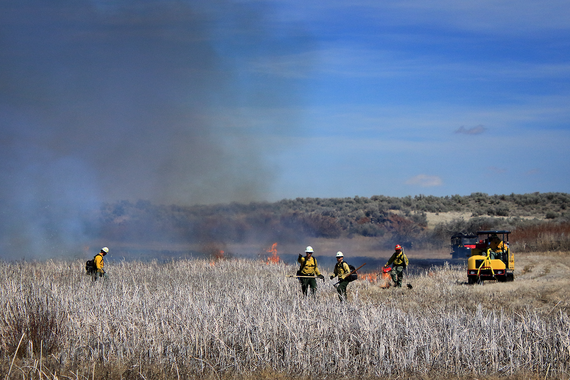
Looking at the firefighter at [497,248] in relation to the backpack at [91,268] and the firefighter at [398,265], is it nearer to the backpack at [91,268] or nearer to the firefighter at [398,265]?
the firefighter at [398,265]

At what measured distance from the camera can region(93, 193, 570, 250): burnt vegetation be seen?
48312 mm

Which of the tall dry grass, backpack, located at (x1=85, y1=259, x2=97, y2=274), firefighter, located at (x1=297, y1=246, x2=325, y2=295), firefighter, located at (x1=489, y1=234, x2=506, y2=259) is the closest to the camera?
the tall dry grass

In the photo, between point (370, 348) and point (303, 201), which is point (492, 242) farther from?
point (303, 201)

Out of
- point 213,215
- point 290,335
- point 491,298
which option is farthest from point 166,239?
point 290,335

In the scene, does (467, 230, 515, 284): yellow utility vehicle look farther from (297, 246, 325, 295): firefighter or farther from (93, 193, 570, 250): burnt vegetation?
(93, 193, 570, 250): burnt vegetation

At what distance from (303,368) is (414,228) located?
4282 centimetres

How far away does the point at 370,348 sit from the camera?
34.2 feet

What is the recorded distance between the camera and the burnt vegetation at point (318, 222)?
1902 inches

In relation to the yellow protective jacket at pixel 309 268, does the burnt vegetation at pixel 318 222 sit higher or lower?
higher

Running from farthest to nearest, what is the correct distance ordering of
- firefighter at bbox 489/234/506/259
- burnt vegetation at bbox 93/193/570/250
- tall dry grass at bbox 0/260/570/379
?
burnt vegetation at bbox 93/193/570/250
firefighter at bbox 489/234/506/259
tall dry grass at bbox 0/260/570/379

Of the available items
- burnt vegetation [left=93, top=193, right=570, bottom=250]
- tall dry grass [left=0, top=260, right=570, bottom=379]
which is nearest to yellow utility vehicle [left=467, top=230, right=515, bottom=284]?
tall dry grass [left=0, top=260, right=570, bottom=379]

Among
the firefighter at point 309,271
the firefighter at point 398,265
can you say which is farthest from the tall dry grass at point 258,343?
the firefighter at point 398,265

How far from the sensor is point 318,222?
5431 centimetres

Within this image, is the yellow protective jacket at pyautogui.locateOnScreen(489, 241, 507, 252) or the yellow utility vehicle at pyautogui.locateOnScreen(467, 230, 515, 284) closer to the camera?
the yellow utility vehicle at pyautogui.locateOnScreen(467, 230, 515, 284)
